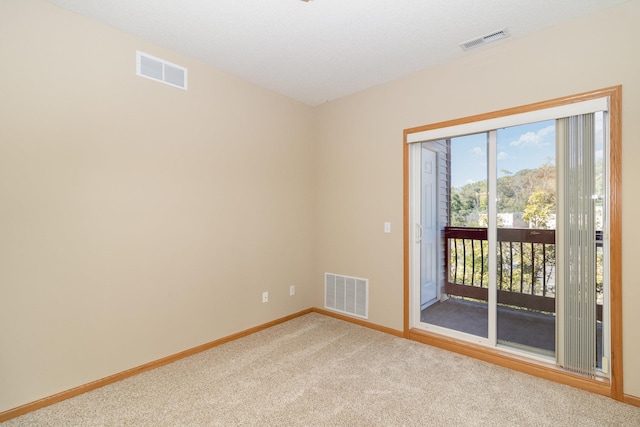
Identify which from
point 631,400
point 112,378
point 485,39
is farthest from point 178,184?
point 631,400

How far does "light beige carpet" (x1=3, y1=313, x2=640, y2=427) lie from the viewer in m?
1.98

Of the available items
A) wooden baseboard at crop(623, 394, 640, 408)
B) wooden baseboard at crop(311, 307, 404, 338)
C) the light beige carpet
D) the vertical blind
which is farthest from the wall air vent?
wooden baseboard at crop(623, 394, 640, 408)

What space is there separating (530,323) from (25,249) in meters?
4.14

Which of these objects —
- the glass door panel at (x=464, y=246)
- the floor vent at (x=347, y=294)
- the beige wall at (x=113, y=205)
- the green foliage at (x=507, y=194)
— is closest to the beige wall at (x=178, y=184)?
the beige wall at (x=113, y=205)

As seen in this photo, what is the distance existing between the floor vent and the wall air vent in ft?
9.12

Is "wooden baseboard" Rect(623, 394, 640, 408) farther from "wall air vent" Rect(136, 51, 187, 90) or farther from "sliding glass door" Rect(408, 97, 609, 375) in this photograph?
"wall air vent" Rect(136, 51, 187, 90)

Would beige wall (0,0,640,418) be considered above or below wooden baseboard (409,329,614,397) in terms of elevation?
above

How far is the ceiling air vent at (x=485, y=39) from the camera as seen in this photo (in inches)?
98.5

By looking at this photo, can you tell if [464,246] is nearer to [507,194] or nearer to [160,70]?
[507,194]

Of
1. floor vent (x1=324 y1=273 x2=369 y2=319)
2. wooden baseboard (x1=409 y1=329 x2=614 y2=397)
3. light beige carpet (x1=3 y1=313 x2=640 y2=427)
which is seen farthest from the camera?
floor vent (x1=324 y1=273 x2=369 y2=319)

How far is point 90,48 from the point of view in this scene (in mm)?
2336

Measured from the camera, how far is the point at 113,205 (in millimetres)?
2447

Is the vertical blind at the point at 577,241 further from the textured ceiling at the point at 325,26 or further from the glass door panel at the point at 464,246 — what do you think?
the textured ceiling at the point at 325,26

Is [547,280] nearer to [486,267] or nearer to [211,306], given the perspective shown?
[486,267]
